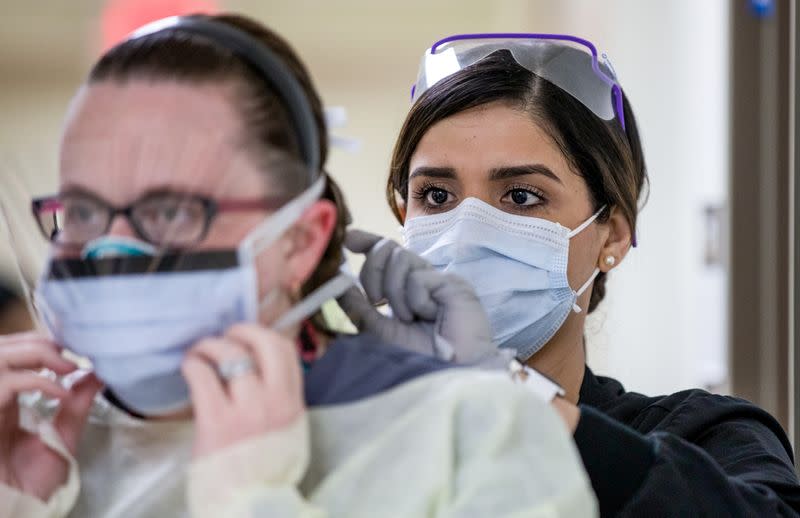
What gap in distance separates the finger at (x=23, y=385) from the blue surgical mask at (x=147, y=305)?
0.28ft

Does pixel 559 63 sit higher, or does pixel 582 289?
pixel 559 63

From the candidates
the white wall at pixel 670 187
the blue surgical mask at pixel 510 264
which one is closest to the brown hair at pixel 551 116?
the blue surgical mask at pixel 510 264

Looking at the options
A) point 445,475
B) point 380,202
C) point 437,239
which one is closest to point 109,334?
point 445,475

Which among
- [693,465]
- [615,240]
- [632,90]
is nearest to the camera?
[693,465]

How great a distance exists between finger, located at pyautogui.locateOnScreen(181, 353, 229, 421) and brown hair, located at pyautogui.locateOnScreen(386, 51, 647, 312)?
0.93 m

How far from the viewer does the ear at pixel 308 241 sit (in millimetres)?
1023

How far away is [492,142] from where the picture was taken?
1681mm

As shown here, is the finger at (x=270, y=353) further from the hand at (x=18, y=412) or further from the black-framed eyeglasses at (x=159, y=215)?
the hand at (x=18, y=412)

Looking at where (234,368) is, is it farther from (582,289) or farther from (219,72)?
(582,289)

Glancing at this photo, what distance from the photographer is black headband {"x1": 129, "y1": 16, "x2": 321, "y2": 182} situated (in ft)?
3.32

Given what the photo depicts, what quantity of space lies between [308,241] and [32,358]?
311 millimetres

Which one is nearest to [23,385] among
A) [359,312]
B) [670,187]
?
[359,312]

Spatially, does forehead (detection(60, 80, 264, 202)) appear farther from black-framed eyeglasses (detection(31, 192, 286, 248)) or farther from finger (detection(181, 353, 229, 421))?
finger (detection(181, 353, 229, 421))

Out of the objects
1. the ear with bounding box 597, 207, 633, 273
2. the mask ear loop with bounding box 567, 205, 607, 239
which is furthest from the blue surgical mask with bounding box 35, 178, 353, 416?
the ear with bounding box 597, 207, 633, 273
